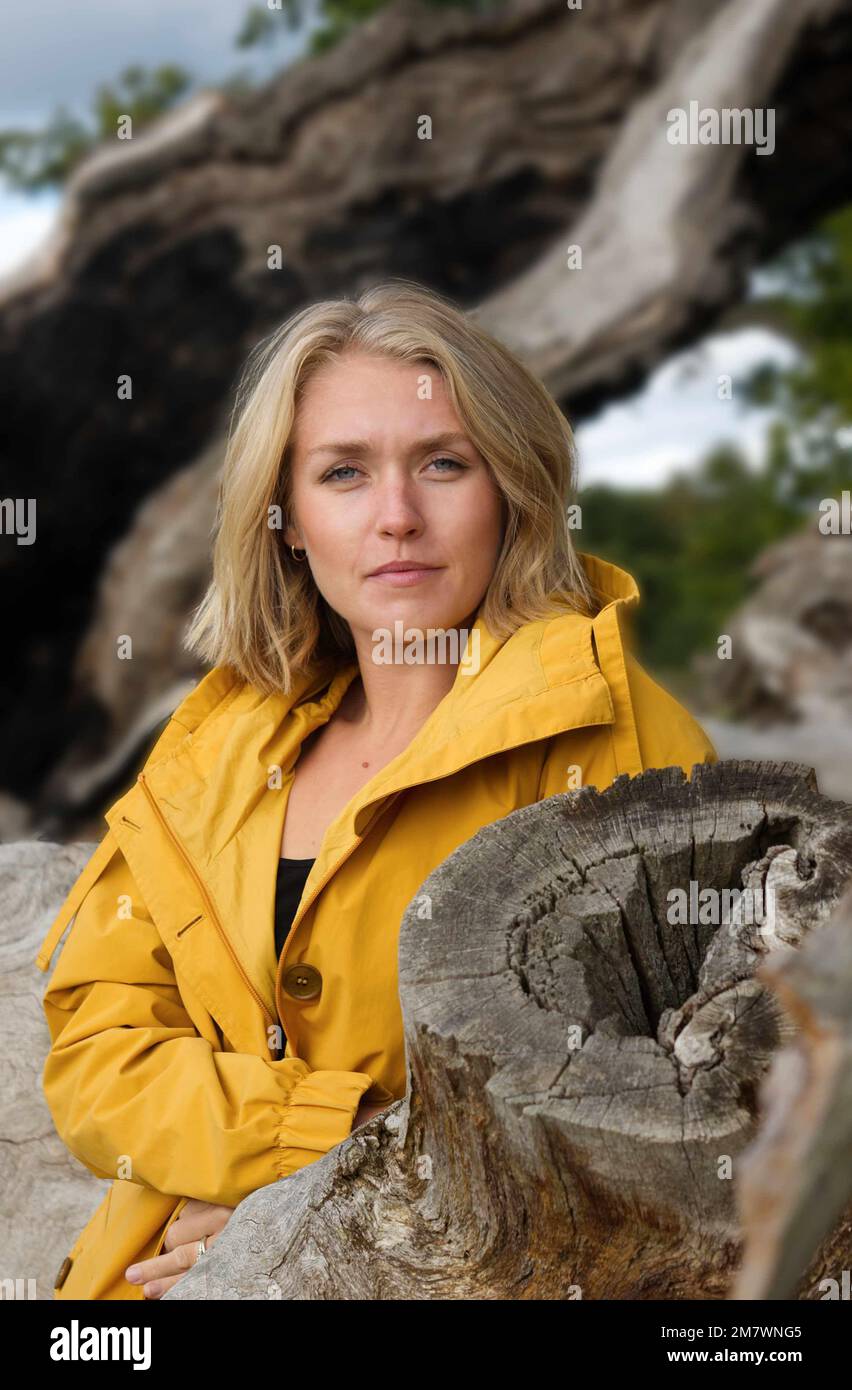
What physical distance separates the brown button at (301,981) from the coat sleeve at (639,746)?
1.32ft

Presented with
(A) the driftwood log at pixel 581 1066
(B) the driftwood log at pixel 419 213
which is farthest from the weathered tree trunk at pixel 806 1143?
(B) the driftwood log at pixel 419 213

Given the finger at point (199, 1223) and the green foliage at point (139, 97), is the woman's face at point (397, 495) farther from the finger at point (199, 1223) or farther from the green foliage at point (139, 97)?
the green foliage at point (139, 97)

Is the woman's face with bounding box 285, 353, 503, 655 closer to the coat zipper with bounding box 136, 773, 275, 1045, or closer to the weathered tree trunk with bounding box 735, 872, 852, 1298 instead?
the coat zipper with bounding box 136, 773, 275, 1045

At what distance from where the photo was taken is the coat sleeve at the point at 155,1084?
186 cm

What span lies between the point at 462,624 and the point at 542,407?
14.1 inches

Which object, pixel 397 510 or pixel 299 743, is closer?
pixel 397 510

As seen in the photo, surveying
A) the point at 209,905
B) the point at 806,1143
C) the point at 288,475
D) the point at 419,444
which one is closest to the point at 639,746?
the point at 419,444

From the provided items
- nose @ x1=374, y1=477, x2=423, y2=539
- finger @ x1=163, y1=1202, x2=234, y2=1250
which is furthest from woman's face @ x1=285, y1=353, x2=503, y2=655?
finger @ x1=163, y1=1202, x2=234, y2=1250

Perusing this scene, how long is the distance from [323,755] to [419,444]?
545mm

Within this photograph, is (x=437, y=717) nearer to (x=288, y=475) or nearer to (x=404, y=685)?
(x=404, y=685)

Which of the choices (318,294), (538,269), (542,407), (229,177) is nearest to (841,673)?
(538,269)

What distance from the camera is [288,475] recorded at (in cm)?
230

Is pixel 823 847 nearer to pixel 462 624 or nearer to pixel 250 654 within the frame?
pixel 462 624

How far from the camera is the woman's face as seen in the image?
2084 mm
